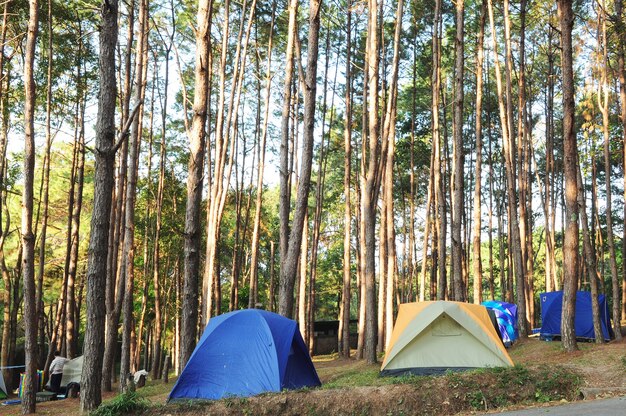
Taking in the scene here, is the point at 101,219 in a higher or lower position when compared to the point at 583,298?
higher

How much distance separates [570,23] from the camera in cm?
1295

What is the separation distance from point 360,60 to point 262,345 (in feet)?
61.1

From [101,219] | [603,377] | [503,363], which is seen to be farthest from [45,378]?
[603,377]

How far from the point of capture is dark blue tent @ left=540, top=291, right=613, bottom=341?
16531 mm

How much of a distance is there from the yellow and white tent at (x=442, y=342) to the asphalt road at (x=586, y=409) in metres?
2.52

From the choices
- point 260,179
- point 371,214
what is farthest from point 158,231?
point 371,214

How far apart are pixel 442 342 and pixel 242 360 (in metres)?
3.91

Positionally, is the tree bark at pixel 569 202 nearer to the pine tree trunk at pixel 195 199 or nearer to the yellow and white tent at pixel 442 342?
the yellow and white tent at pixel 442 342

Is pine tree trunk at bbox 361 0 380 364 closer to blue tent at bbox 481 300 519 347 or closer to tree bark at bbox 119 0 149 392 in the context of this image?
tree bark at bbox 119 0 149 392

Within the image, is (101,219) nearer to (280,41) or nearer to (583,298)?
(583,298)

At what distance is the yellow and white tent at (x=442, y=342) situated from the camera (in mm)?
10742

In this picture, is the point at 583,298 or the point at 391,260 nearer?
the point at 583,298

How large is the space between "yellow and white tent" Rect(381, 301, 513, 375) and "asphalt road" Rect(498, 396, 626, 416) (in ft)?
8.27

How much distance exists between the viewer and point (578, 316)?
55.2ft
